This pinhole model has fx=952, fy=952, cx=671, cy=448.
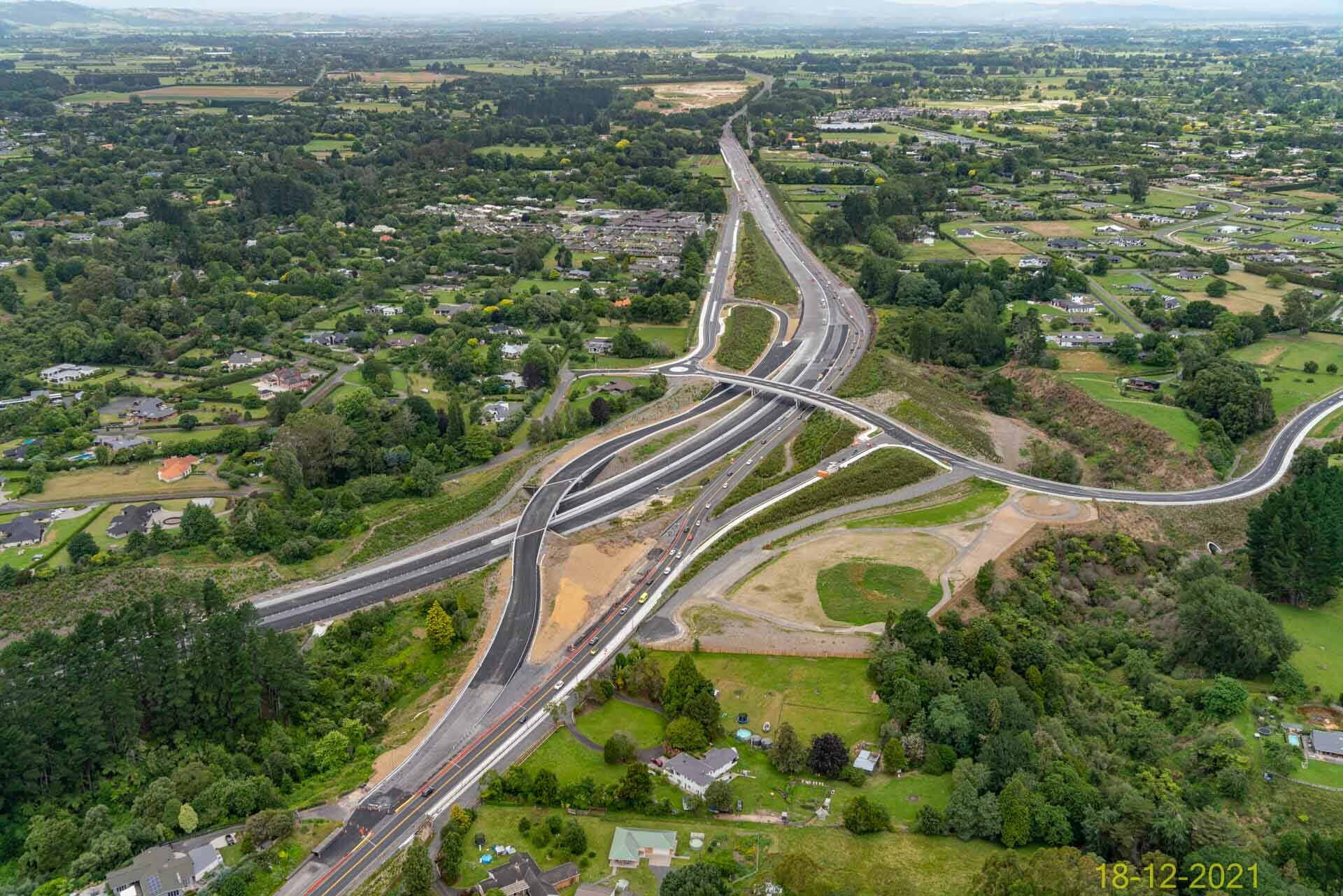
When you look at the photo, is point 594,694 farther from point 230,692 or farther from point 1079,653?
point 1079,653

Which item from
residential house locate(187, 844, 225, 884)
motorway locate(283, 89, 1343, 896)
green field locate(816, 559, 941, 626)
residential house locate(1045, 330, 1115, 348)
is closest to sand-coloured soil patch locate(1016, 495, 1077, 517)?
motorway locate(283, 89, 1343, 896)

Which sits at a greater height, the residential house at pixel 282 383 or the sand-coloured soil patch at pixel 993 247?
the sand-coloured soil patch at pixel 993 247

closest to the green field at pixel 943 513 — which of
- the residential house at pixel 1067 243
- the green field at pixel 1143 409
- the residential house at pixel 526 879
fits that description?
the green field at pixel 1143 409

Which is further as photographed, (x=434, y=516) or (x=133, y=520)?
(x=434, y=516)

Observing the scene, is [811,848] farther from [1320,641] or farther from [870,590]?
[1320,641]

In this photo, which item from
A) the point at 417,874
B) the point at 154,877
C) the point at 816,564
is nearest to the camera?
the point at 417,874

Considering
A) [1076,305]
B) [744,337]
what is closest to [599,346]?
[744,337]

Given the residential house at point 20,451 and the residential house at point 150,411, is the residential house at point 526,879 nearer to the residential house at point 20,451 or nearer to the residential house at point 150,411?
the residential house at point 20,451
